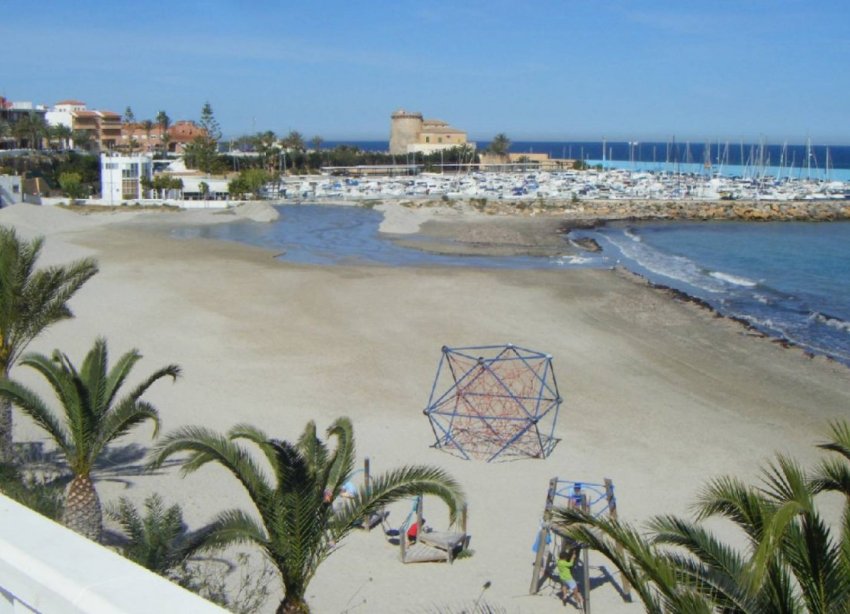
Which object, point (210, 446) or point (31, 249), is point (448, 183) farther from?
point (210, 446)

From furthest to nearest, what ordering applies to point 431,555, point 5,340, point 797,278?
point 797,278, point 5,340, point 431,555

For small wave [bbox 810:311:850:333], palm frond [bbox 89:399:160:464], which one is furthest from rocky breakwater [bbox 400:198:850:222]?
palm frond [bbox 89:399:160:464]

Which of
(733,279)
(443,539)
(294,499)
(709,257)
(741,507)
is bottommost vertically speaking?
(443,539)

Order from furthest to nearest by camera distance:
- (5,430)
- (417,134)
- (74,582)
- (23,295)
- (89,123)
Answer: (417,134) → (89,123) → (5,430) → (23,295) → (74,582)

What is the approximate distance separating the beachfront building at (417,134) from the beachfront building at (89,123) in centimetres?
3679

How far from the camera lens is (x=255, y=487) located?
6.82 meters

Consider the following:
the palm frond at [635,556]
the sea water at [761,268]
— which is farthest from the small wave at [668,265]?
the palm frond at [635,556]

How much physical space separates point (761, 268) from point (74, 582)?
4087 cm

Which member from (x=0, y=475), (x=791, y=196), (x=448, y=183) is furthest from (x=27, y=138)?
(x=0, y=475)

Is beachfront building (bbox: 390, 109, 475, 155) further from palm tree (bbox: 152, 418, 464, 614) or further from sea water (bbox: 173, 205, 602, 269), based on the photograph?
palm tree (bbox: 152, 418, 464, 614)

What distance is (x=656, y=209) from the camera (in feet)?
218

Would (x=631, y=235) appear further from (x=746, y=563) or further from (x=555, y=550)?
(x=746, y=563)

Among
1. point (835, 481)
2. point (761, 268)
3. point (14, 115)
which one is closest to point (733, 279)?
point (761, 268)

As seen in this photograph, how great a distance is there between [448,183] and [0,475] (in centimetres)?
7157
